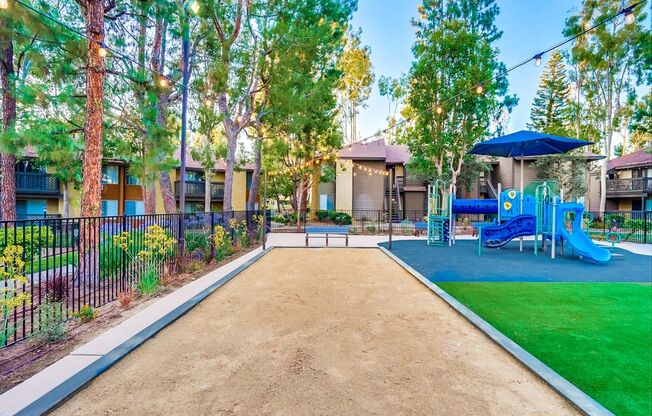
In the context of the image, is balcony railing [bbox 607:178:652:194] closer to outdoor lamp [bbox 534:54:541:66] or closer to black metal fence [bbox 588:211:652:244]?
black metal fence [bbox 588:211:652:244]

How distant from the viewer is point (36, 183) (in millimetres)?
20234

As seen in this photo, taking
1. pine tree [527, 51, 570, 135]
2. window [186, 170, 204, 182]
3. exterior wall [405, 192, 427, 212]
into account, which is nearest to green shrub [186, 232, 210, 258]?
window [186, 170, 204, 182]

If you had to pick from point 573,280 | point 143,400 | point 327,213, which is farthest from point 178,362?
point 327,213

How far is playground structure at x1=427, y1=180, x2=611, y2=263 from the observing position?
9392 millimetres

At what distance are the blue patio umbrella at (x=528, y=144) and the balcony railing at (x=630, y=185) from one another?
18.3 metres

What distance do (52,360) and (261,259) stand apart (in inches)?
246

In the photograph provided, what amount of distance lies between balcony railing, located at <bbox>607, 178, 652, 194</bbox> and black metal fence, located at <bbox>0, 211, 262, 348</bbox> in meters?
31.5

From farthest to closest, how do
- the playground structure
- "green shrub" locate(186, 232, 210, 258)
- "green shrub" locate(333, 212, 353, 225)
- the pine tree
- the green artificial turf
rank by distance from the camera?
the pine tree, "green shrub" locate(333, 212, 353, 225), the playground structure, "green shrub" locate(186, 232, 210, 258), the green artificial turf

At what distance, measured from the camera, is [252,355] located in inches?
126

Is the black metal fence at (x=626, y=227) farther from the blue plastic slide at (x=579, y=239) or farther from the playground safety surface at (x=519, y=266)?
the blue plastic slide at (x=579, y=239)

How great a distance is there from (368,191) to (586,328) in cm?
2036

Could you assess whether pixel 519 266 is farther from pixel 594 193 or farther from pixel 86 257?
pixel 594 193

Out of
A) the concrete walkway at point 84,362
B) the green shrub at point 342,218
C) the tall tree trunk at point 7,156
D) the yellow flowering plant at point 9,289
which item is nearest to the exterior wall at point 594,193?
the green shrub at point 342,218

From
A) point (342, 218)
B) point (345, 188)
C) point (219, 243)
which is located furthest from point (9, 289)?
point (345, 188)
